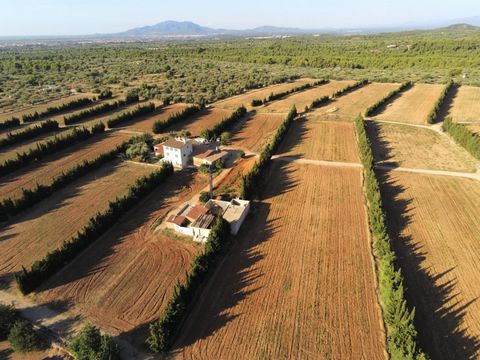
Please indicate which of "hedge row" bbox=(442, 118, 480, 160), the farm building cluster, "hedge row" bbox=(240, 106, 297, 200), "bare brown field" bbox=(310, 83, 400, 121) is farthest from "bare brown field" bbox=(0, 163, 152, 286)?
"hedge row" bbox=(442, 118, 480, 160)

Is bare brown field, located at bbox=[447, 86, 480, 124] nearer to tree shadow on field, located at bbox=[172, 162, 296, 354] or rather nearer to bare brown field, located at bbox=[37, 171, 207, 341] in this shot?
tree shadow on field, located at bbox=[172, 162, 296, 354]

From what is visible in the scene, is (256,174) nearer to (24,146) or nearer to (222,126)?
(222,126)

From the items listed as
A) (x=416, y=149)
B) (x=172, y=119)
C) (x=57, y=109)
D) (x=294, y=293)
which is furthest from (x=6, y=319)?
(x=57, y=109)

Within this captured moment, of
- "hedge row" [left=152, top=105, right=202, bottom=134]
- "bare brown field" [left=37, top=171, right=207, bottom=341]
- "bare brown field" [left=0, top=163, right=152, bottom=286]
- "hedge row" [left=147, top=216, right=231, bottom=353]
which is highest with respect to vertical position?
"hedge row" [left=147, top=216, right=231, bottom=353]

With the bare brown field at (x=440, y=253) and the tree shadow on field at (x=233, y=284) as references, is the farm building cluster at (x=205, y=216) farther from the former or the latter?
the bare brown field at (x=440, y=253)

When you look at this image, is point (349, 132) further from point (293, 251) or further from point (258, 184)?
point (293, 251)

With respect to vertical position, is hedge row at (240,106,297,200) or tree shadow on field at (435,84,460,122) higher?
hedge row at (240,106,297,200)

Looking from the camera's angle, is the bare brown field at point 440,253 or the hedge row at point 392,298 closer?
the hedge row at point 392,298

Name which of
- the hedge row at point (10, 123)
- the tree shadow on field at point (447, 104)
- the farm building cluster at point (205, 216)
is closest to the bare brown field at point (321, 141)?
the farm building cluster at point (205, 216)
